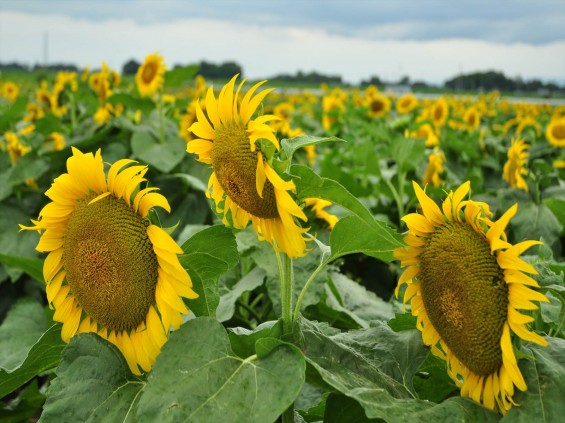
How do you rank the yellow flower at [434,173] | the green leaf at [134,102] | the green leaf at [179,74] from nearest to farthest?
1. the yellow flower at [434,173]
2. the green leaf at [134,102]
3. the green leaf at [179,74]

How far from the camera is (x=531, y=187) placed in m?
3.09

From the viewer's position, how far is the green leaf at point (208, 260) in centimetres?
119

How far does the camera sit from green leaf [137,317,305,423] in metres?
0.98

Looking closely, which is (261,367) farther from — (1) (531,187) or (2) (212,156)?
(1) (531,187)

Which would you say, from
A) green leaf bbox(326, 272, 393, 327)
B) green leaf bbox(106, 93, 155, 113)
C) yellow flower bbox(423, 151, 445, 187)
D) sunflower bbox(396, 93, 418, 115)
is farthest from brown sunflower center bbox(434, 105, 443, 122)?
green leaf bbox(326, 272, 393, 327)

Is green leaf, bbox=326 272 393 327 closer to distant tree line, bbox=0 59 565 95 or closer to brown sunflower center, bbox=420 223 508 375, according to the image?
brown sunflower center, bbox=420 223 508 375

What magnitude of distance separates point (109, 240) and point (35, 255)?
7.77 feet

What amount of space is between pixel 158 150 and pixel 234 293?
187cm

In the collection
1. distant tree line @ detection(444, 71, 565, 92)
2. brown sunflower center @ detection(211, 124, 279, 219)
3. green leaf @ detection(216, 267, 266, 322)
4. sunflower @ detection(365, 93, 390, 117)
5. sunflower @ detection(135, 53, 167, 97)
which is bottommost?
distant tree line @ detection(444, 71, 565, 92)

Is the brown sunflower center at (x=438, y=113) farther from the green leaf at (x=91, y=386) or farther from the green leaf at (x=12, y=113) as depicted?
the green leaf at (x=91, y=386)

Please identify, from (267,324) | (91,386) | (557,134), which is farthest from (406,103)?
(91,386)

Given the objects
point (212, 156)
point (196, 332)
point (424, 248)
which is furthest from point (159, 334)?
point (424, 248)

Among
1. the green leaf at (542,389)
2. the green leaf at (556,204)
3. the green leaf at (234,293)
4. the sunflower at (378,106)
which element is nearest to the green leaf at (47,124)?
the green leaf at (234,293)

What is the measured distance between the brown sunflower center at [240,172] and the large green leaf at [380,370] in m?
0.20
